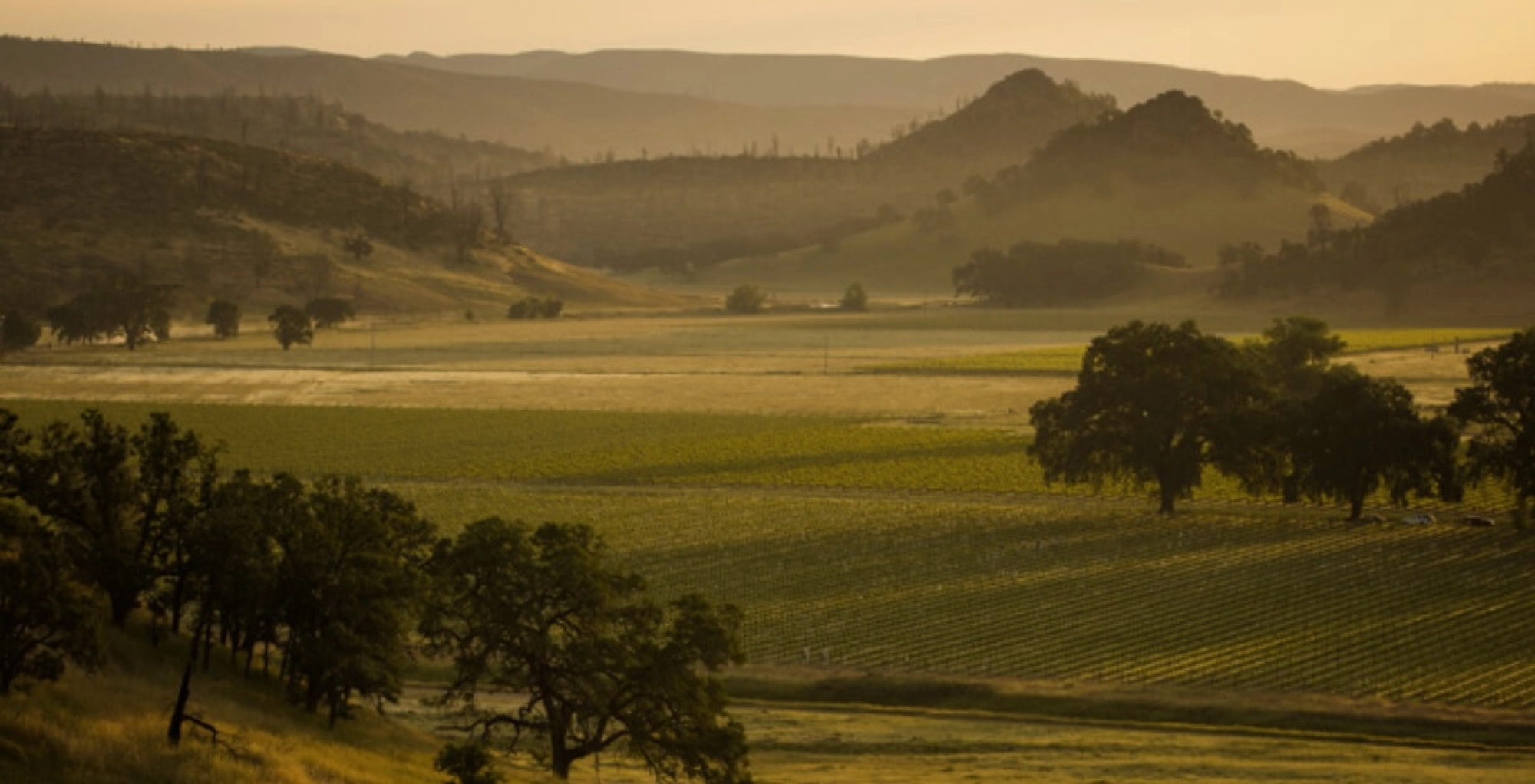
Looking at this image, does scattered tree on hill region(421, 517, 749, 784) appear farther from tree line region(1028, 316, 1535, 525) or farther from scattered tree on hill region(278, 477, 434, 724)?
tree line region(1028, 316, 1535, 525)

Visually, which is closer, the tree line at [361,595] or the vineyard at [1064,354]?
the tree line at [361,595]

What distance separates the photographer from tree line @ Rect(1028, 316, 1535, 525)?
3076 inches

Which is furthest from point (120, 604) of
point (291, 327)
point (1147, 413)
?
point (291, 327)

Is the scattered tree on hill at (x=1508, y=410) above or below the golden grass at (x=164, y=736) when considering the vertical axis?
above

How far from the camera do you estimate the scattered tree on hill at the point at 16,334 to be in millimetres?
157250

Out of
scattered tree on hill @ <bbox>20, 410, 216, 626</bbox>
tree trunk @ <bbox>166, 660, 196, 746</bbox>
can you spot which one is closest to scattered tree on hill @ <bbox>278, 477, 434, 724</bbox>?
scattered tree on hill @ <bbox>20, 410, 216, 626</bbox>

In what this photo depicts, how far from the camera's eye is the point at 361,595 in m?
42.7

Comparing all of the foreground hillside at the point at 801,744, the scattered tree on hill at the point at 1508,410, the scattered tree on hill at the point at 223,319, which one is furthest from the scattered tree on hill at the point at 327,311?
the foreground hillside at the point at 801,744

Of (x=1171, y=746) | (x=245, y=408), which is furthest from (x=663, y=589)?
(x=245, y=408)

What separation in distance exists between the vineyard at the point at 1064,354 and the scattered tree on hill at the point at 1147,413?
58.2 m

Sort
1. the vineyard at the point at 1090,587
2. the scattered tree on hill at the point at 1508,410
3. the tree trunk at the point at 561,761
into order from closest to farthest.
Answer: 1. the tree trunk at the point at 561,761
2. the vineyard at the point at 1090,587
3. the scattered tree on hill at the point at 1508,410

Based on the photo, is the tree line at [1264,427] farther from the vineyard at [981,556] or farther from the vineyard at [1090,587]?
the vineyard at [1090,587]

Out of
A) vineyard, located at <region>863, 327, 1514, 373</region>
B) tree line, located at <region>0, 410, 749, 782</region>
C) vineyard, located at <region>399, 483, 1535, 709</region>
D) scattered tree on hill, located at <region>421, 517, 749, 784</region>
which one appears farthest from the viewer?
vineyard, located at <region>863, 327, 1514, 373</region>

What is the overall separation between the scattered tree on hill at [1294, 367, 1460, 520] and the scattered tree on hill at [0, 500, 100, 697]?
5376cm
